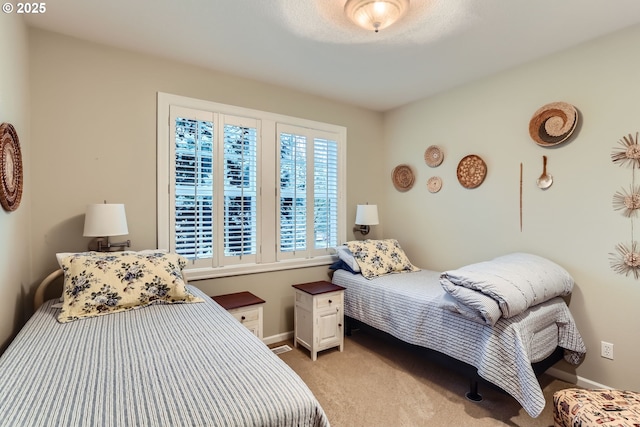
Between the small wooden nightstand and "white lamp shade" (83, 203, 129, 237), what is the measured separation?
950 millimetres

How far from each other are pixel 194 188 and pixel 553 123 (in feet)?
9.77

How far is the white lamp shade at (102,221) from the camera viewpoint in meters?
2.04

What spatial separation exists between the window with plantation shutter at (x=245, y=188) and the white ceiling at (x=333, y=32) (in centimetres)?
50

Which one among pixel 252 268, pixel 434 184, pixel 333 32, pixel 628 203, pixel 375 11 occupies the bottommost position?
pixel 252 268

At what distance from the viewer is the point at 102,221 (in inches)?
81.2

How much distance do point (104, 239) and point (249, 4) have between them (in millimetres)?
1924

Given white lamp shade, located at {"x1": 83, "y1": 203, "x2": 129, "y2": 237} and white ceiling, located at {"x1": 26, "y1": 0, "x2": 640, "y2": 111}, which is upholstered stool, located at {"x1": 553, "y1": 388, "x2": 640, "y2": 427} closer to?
white ceiling, located at {"x1": 26, "y1": 0, "x2": 640, "y2": 111}

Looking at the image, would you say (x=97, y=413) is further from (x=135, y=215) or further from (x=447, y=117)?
(x=447, y=117)

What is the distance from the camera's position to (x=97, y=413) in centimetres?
90

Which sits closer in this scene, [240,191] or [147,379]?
[147,379]

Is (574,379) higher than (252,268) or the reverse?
the reverse

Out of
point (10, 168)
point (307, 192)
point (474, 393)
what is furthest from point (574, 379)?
point (10, 168)

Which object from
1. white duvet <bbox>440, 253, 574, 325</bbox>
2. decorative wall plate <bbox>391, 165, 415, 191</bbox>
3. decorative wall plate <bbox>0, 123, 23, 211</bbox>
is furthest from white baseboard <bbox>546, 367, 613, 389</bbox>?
decorative wall plate <bbox>0, 123, 23, 211</bbox>

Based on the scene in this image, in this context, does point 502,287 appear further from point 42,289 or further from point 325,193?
point 42,289
